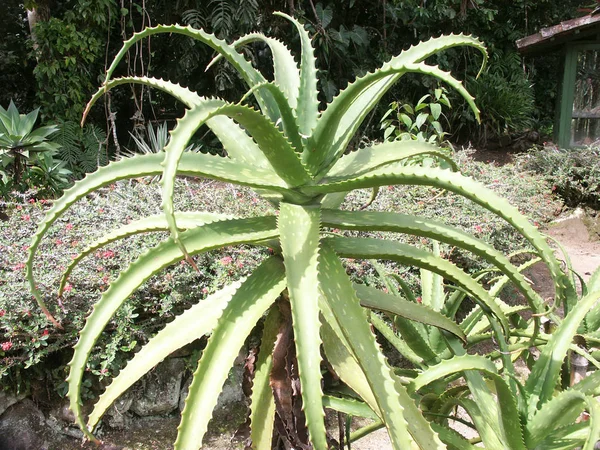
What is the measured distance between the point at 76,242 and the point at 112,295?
2239 mm

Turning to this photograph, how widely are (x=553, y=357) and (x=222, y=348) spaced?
0.74 meters

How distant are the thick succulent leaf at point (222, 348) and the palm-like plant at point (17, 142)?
3.63 metres

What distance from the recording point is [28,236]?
3.11 metres

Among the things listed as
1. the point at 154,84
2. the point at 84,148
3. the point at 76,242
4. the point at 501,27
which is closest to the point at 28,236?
the point at 76,242

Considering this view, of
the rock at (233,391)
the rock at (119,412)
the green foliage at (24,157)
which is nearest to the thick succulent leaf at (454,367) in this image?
the rock at (233,391)

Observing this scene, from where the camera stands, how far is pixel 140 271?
2.99 ft

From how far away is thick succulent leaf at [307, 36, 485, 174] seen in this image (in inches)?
33.7

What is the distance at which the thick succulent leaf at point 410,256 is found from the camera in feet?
3.28

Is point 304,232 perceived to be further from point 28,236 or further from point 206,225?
point 28,236

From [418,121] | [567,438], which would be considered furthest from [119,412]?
[418,121]

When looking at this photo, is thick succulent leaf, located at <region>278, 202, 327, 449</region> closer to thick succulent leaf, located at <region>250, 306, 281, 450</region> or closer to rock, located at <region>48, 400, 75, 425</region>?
thick succulent leaf, located at <region>250, 306, 281, 450</region>

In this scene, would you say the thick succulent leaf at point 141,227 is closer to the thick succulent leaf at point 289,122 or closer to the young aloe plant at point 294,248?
the young aloe plant at point 294,248

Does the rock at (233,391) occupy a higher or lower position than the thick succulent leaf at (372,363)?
lower

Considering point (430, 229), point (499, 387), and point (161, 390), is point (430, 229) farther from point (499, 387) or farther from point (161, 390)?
point (161, 390)
